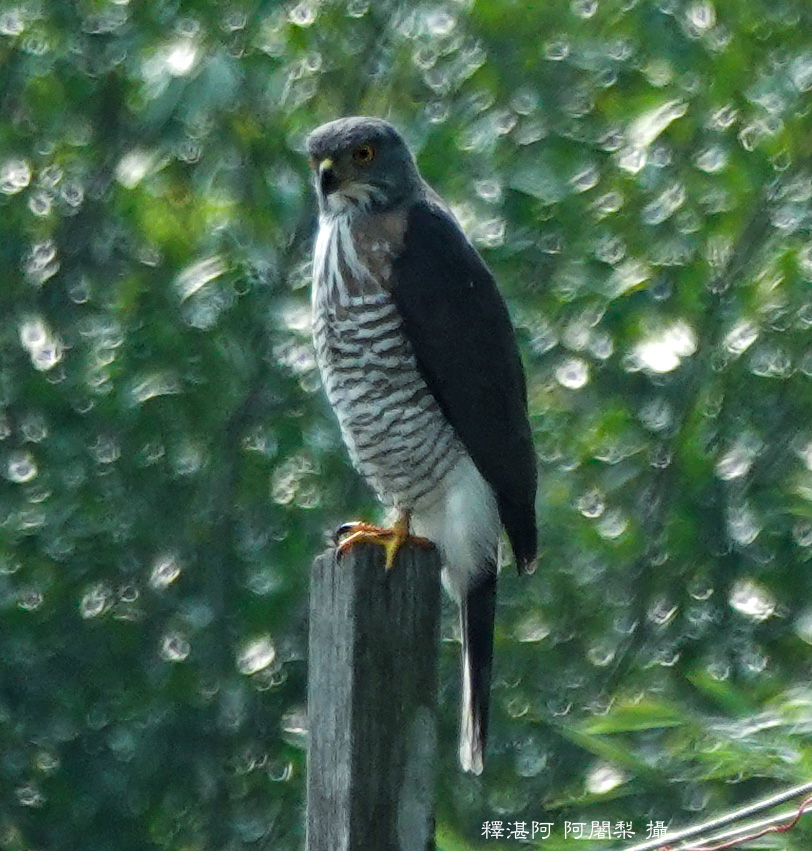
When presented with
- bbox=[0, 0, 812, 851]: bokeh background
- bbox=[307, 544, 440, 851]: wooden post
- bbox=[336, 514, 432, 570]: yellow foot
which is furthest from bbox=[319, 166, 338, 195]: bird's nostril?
bbox=[307, 544, 440, 851]: wooden post

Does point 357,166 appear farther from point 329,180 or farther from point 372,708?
point 372,708

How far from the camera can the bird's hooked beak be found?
347cm

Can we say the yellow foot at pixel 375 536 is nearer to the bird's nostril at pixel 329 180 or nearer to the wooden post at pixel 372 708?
the wooden post at pixel 372 708

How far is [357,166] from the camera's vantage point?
3486 mm

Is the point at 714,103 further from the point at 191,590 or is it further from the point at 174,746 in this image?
the point at 174,746

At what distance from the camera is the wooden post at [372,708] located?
2094 mm

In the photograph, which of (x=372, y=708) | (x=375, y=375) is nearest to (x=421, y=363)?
(x=375, y=375)

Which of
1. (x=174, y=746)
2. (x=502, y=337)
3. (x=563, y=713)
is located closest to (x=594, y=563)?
(x=563, y=713)

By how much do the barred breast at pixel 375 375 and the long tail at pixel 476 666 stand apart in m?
0.23

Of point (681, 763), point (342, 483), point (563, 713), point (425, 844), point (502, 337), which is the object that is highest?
point (425, 844)

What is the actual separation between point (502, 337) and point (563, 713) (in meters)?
1.90

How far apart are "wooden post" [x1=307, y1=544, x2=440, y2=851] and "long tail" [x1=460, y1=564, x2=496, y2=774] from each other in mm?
833

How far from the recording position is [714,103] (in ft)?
16.1

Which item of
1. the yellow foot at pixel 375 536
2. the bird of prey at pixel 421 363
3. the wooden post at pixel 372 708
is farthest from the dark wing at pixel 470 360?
the wooden post at pixel 372 708
